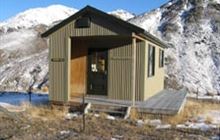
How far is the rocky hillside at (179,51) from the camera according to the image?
24.7 m

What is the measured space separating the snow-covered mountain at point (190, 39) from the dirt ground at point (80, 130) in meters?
13.8

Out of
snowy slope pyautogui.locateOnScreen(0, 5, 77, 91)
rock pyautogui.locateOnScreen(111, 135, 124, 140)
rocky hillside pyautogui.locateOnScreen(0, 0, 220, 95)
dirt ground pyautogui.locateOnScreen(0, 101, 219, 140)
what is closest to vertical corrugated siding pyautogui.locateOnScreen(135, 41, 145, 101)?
dirt ground pyautogui.locateOnScreen(0, 101, 219, 140)

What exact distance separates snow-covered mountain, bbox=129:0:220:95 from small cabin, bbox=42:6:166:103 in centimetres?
1065

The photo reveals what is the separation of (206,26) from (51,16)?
47761mm

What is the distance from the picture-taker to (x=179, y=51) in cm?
2806

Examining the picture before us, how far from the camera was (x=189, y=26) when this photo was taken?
30891 millimetres

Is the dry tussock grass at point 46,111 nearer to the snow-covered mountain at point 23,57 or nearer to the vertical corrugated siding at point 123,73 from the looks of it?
the vertical corrugated siding at point 123,73

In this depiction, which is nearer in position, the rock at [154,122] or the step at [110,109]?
the rock at [154,122]

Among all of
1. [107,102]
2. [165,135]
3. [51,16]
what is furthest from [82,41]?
[51,16]

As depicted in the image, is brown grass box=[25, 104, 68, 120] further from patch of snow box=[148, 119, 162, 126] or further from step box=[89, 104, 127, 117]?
patch of snow box=[148, 119, 162, 126]

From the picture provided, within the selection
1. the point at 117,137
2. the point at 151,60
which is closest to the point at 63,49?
the point at 151,60

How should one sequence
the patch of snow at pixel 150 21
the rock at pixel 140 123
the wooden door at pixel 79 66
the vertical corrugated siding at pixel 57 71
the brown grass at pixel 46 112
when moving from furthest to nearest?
the patch of snow at pixel 150 21 → the wooden door at pixel 79 66 → the vertical corrugated siding at pixel 57 71 → the brown grass at pixel 46 112 → the rock at pixel 140 123

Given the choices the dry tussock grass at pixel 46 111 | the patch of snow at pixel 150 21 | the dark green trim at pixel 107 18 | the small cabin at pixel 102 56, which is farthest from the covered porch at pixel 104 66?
the patch of snow at pixel 150 21

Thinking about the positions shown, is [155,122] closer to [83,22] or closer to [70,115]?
[70,115]
